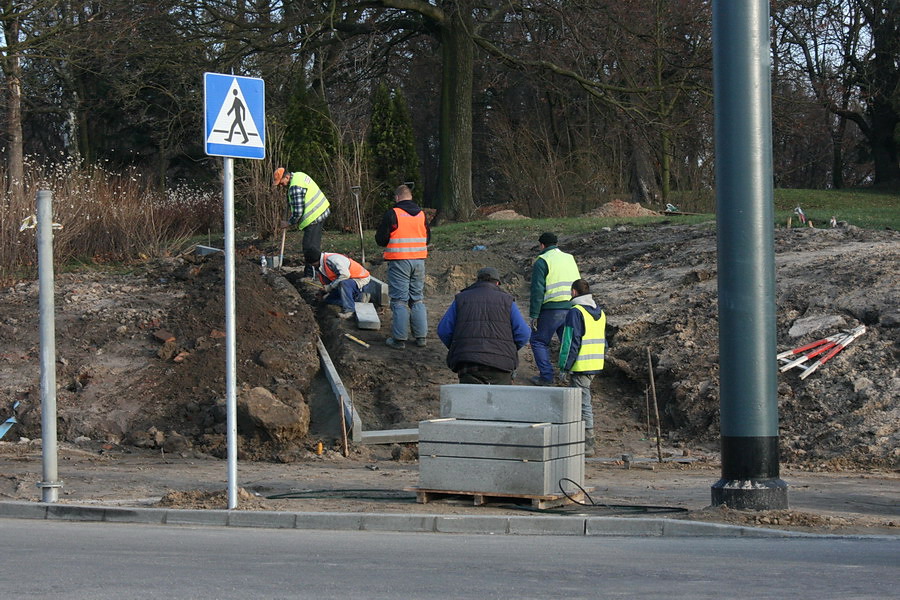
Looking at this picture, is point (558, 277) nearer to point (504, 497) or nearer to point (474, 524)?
point (504, 497)

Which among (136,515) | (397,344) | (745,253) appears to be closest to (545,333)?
(397,344)

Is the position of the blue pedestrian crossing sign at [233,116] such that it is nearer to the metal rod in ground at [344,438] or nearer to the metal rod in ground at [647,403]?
the metal rod in ground at [344,438]

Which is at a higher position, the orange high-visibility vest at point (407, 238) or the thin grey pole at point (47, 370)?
the orange high-visibility vest at point (407, 238)

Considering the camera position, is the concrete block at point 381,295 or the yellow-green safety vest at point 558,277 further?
the concrete block at point 381,295

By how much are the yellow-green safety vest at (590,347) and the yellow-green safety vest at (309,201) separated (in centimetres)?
594

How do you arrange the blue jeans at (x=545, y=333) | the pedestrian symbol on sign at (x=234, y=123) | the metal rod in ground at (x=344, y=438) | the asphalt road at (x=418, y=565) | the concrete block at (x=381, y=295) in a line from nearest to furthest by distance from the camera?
the asphalt road at (x=418, y=565) → the pedestrian symbol on sign at (x=234, y=123) → the metal rod in ground at (x=344, y=438) → the blue jeans at (x=545, y=333) → the concrete block at (x=381, y=295)

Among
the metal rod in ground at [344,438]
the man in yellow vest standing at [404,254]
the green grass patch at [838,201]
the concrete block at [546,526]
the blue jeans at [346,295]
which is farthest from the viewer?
the green grass patch at [838,201]

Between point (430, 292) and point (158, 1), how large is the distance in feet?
30.9

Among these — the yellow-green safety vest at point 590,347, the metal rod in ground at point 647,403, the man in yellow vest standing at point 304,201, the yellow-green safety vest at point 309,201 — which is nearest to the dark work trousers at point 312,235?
the man in yellow vest standing at point 304,201

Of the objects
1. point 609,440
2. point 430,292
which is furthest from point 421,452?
point 430,292

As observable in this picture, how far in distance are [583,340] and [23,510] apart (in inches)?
235

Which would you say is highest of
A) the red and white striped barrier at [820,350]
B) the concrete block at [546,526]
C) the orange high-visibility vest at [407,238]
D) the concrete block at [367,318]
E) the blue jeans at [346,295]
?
the orange high-visibility vest at [407,238]

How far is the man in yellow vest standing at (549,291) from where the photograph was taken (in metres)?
13.8

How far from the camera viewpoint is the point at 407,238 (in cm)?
1480
